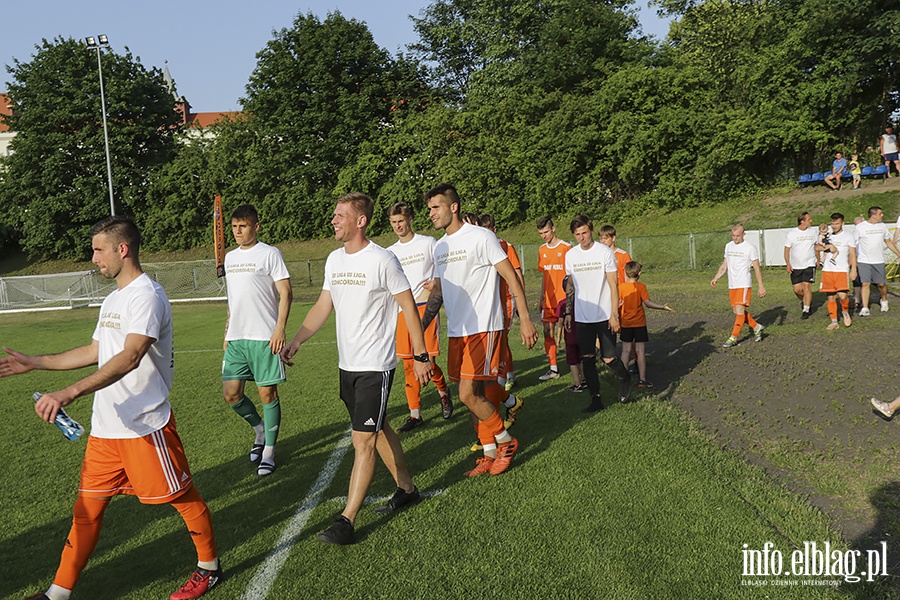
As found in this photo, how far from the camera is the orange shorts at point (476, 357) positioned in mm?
5352

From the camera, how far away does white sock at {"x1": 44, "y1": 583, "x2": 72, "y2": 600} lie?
3516mm

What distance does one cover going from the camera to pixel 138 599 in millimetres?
3662

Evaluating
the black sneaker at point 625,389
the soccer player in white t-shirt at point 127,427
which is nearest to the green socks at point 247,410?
the soccer player in white t-shirt at point 127,427

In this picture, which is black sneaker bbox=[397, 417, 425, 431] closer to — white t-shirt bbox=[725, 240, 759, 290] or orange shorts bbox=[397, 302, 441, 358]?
orange shorts bbox=[397, 302, 441, 358]

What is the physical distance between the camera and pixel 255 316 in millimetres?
5848

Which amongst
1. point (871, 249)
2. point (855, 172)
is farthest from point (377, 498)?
point (855, 172)

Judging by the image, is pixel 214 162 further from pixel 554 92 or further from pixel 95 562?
pixel 95 562

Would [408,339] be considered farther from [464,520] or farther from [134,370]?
[134,370]

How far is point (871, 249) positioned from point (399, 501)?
11.8 meters

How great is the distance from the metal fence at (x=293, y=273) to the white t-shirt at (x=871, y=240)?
11584 mm

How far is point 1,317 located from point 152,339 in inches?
1089

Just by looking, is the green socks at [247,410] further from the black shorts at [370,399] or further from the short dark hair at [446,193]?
the short dark hair at [446,193]

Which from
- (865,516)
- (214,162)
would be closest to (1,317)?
(214,162)

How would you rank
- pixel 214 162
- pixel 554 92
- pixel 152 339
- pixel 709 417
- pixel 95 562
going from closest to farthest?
1. pixel 152 339
2. pixel 95 562
3. pixel 709 417
4. pixel 554 92
5. pixel 214 162
